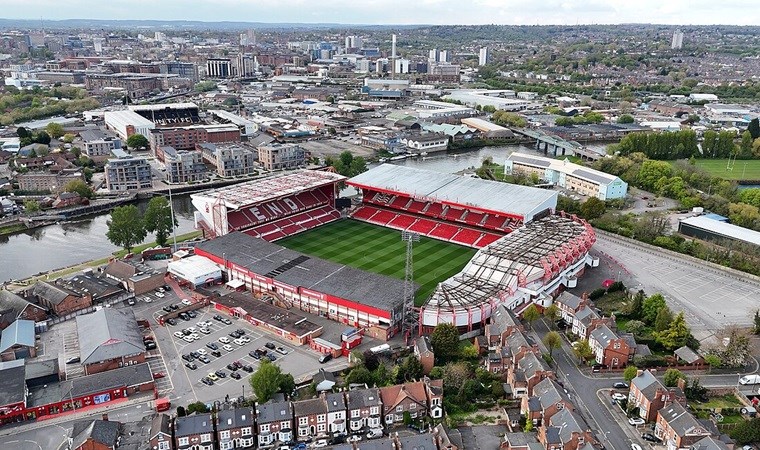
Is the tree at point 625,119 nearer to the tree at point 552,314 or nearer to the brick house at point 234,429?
the tree at point 552,314

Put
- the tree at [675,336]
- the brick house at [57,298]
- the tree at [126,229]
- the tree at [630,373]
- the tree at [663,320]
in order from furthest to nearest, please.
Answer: the tree at [126,229] < the brick house at [57,298] < the tree at [663,320] < the tree at [675,336] < the tree at [630,373]

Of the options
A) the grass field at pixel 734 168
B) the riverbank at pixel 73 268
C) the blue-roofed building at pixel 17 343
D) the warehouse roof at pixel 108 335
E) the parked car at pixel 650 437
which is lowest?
the parked car at pixel 650 437

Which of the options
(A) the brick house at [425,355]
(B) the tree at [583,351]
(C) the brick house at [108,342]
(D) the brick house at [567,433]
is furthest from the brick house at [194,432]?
(B) the tree at [583,351]

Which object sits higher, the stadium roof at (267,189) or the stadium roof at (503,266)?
the stadium roof at (267,189)

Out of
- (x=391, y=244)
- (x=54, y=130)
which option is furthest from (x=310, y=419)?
(x=54, y=130)

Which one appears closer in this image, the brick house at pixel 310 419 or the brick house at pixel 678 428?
the brick house at pixel 678 428

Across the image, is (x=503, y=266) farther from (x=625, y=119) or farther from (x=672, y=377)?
(x=625, y=119)

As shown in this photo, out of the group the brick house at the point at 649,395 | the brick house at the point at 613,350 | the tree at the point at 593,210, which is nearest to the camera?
the brick house at the point at 649,395
